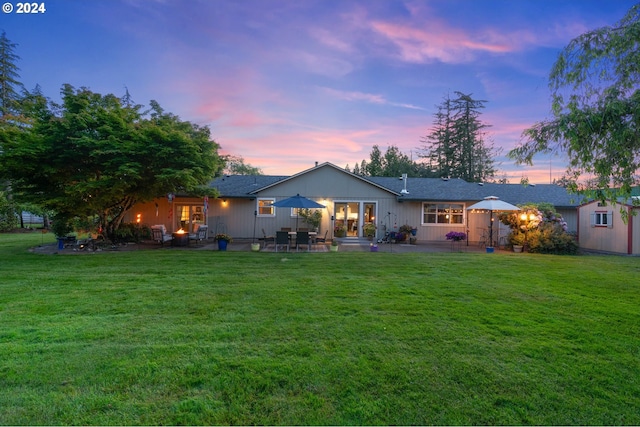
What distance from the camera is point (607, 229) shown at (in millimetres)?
13234

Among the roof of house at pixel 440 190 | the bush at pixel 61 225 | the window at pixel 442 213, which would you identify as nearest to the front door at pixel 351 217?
the roof of house at pixel 440 190

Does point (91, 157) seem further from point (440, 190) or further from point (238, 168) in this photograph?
point (238, 168)

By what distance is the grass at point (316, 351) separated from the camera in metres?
2.36

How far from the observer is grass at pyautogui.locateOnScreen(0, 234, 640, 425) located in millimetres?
2355

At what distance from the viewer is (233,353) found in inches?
127

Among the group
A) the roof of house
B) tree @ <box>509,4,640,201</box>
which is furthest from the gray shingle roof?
tree @ <box>509,4,640,201</box>

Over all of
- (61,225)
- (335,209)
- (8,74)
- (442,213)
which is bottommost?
(61,225)

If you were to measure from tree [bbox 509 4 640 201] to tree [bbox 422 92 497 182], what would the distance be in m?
33.2

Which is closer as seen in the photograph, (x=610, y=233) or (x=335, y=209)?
(x=610, y=233)

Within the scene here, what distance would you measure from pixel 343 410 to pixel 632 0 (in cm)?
728

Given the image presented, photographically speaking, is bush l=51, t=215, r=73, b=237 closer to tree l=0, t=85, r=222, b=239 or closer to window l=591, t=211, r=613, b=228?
tree l=0, t=85, r=222, b=239

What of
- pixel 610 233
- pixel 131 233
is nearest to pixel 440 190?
pixel 610 233

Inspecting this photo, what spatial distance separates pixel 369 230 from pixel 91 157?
12.6 meters

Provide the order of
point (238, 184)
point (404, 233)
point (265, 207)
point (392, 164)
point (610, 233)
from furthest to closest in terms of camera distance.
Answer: point (392, 164)
point (238, 184)
point (265, 207)
point (404, 233)
point (610, 233)
